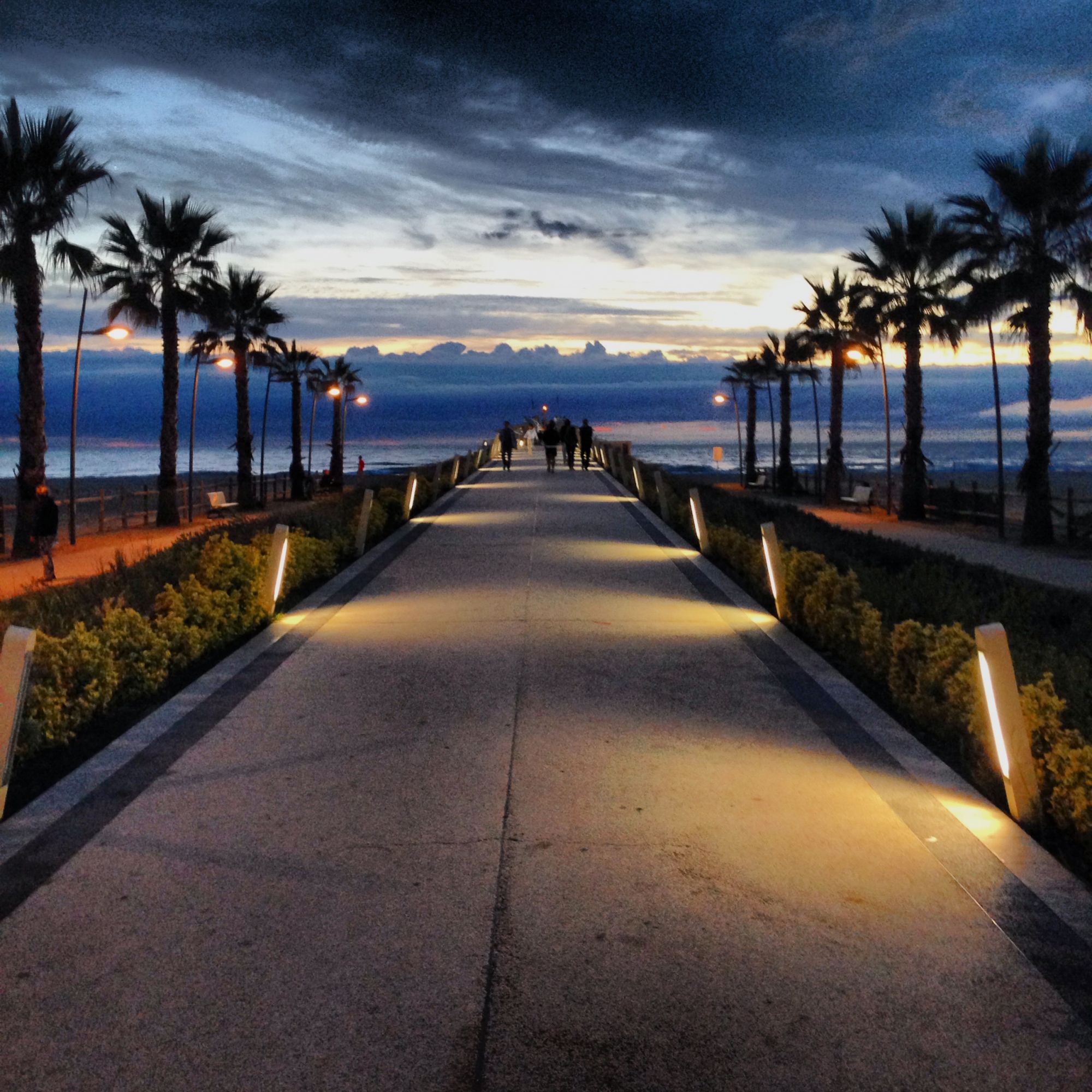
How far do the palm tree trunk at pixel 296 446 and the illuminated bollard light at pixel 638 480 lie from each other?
69.9 ft

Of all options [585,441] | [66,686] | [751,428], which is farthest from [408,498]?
[751,428]

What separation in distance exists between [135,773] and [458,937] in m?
3.08

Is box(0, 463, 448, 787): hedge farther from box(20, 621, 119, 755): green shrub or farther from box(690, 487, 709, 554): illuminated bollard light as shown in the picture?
box(690, 487, 709, 554): illuminated bollard light

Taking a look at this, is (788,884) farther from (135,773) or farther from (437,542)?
(437,542)

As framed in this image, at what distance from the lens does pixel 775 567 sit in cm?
1255

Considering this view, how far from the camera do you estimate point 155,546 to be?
26.6m

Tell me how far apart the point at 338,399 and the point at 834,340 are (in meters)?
23.1

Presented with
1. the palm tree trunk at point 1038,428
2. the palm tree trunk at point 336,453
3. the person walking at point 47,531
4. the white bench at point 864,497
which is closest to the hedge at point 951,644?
the person walking at point 47,531

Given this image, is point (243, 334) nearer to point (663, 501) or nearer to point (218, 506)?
point (218, 506)

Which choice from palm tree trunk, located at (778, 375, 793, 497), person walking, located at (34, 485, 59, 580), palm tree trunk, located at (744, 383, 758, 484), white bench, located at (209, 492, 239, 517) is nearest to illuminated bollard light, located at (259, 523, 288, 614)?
person walking, located at (34, 485, 59, 580)

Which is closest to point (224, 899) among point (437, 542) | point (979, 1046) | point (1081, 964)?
point (979, 1046)

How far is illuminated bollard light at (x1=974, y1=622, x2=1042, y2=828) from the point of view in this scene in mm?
5875

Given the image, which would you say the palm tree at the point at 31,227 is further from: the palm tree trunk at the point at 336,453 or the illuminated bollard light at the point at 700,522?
the palm tree trunk at the point at 336,453

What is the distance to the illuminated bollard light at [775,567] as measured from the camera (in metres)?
12.3
